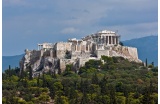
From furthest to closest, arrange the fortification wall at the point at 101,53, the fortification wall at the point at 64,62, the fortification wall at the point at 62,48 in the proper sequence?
the fortification wall at the point at 62,48 < the fortification wall at the point at 101,53 < the fortification wall at the point at 64,62

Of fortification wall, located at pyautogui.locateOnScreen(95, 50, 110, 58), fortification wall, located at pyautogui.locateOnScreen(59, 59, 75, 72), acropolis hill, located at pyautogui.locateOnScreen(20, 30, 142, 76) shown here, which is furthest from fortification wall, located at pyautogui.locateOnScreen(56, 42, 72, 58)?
fortification wall, located at pyautogui.locateOnScreen(95, 50, 110, 58)

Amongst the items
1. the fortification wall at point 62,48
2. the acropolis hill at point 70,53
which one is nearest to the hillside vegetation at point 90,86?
the acropolis hill at point 70,53

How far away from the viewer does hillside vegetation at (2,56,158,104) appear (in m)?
16.5

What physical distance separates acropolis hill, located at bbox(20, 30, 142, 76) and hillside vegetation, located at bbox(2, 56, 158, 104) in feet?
2.07

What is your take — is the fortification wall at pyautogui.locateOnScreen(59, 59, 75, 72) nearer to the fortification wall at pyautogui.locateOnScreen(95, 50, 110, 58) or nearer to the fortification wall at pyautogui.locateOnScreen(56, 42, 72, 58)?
the fortification wall at pyautogui.locateOnScreen(56, 42, 72, 58)

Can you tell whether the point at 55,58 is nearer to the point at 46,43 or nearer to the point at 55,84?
the point at 46,43

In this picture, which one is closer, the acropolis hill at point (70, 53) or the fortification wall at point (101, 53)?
A: the acropolis hill at point (70, 53)

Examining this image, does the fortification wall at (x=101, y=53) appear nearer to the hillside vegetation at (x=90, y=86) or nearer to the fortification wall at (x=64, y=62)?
the hillside vegetation at (x=90, y=86)

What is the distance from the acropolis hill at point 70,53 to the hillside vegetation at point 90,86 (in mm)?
630

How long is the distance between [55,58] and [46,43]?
10.1 ft

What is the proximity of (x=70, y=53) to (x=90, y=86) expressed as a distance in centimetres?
731

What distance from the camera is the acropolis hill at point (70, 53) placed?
25.1 m

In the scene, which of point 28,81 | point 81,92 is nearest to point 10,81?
point 28,81

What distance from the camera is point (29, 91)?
1911 centimetres
